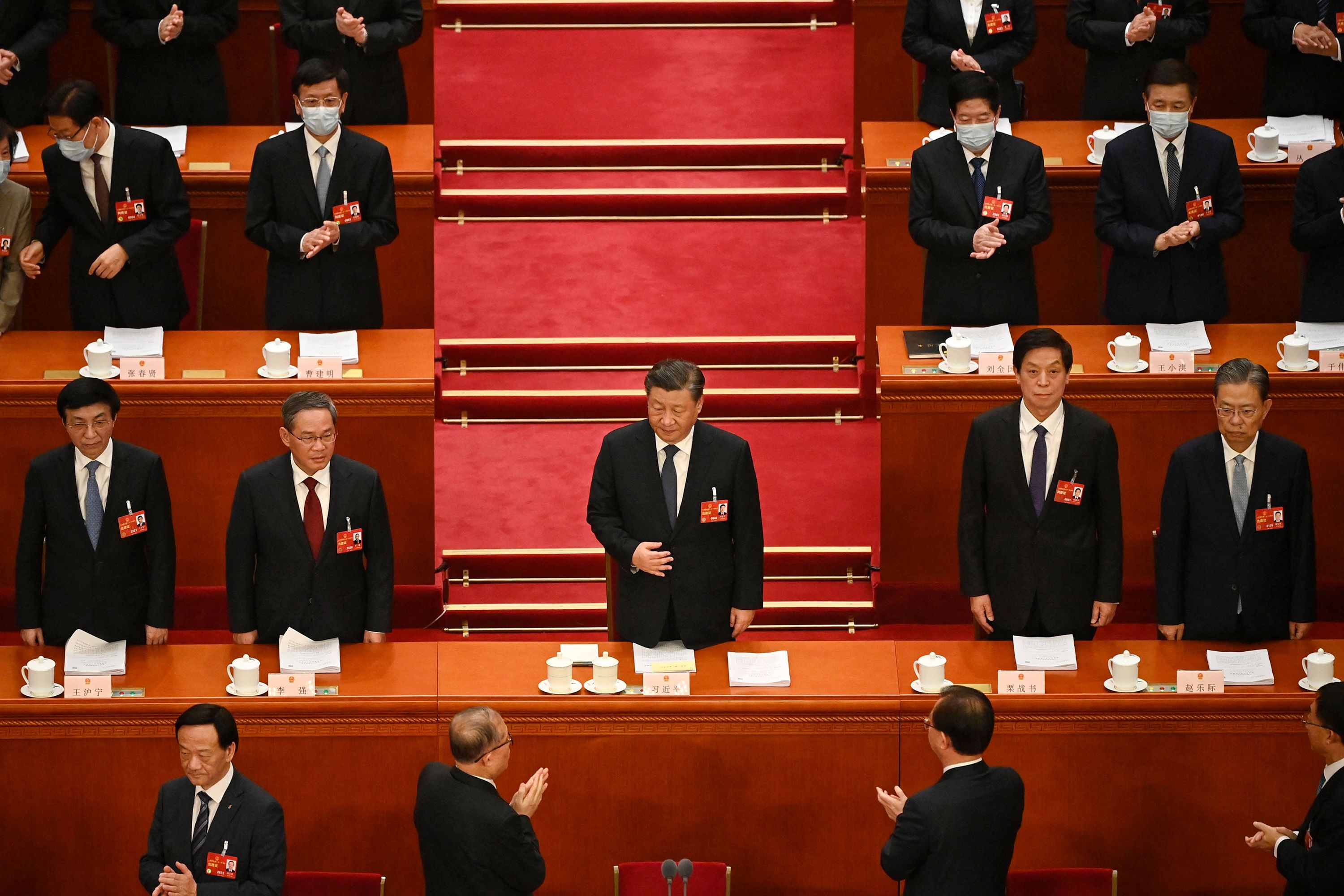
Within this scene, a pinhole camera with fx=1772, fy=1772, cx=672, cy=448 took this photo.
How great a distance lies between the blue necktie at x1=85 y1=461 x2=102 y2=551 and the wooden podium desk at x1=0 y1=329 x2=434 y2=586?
0.61 meters

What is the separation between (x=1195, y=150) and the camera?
535 cm

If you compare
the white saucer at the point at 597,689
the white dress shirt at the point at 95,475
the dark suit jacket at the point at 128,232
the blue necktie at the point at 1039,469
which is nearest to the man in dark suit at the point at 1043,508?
the blue necktie at the point at 1039,469

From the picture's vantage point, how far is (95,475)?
457 cm

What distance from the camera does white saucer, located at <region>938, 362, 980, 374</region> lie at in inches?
203

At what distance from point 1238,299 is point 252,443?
3.45 meters

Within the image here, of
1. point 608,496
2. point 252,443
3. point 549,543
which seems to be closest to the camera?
point 608,496

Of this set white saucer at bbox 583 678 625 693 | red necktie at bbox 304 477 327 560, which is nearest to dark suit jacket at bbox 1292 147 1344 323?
white saucer at bbox 583 678 625 693

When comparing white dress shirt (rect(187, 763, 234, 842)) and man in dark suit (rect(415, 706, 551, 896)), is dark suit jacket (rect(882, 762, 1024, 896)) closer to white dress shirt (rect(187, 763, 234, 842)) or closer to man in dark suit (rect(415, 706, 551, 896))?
man in dark suit (rect(415, 706, 551, 896))

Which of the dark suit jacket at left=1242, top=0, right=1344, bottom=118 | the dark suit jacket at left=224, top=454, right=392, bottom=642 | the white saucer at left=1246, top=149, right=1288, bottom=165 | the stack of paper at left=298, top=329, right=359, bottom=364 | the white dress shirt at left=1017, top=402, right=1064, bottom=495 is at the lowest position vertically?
the dark suit jacket at left=224, top=454, right=392, bottom=642

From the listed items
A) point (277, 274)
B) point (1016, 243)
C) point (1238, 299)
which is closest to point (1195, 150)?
point (1016, 243)

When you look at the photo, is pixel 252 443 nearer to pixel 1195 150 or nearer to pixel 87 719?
pixel 87 719

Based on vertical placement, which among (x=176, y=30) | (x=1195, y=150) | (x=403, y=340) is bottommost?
(x=403, y=340)

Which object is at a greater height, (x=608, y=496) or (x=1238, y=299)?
(x=1238, y=299)

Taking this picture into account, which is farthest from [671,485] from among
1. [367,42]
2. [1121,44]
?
[1121,44]
